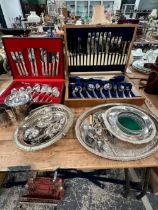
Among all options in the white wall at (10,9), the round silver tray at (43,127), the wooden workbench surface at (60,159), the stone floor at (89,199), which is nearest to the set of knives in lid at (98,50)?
the round silver tray at (43,127)

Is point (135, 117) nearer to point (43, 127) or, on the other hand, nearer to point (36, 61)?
point (43, 127)

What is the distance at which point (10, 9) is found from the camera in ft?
15.4

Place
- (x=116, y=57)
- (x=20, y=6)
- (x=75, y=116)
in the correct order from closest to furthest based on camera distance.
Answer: (x=75, y=116)
(x=116, y=57)
(x=20, y=6)

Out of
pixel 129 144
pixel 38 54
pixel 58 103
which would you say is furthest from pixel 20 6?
pixel 129 144

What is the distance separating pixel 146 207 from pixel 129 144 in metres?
0.71

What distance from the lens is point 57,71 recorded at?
0.85 meters

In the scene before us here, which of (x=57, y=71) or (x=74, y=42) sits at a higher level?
(x=74, y=42)

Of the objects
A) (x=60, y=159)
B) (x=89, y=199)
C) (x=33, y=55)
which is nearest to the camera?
(x=60, y=159)

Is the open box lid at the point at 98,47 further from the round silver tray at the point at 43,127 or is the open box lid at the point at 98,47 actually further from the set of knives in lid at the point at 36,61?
the round silver tray at the point at 43,127

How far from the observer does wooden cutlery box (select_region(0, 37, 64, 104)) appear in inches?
30.3

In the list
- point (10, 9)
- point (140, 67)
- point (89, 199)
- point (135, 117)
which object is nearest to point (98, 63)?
point (140, 67)

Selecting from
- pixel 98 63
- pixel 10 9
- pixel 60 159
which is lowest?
pixel 60 159

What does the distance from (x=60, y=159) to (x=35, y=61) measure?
1.95 ft

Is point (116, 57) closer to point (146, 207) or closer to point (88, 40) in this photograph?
point (88, 40)
